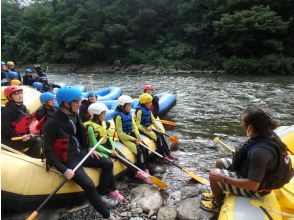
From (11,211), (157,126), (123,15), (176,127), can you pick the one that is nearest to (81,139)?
(11,211)

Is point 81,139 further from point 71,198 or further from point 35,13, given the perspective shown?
point 35,13

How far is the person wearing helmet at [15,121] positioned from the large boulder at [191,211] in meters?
2.44

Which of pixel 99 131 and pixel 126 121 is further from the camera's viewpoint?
pixel 126 121

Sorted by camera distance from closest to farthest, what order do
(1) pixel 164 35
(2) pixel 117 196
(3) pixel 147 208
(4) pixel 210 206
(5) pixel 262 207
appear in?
1. (5) pixel 262 207
2. (4) pixel 210 206
3. (3) pixel 147 208
4. (2) pixel 117 196
5. (1) pixel 164 35

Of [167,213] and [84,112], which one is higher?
[84,112]

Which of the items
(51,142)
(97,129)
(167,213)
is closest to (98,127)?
(97,129)

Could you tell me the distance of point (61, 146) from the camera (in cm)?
340

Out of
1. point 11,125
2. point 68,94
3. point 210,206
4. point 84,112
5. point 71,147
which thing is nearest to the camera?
point 68,94

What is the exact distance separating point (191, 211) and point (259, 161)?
4.36 ft

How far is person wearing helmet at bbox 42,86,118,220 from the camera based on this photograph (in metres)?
3.31

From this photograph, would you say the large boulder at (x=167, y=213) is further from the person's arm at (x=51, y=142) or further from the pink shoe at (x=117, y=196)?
the person's arm at (x=51, y=142)

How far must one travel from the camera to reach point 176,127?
28.9ft

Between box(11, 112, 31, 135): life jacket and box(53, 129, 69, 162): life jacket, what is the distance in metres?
1.42

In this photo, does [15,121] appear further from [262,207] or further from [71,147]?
[262,207]
